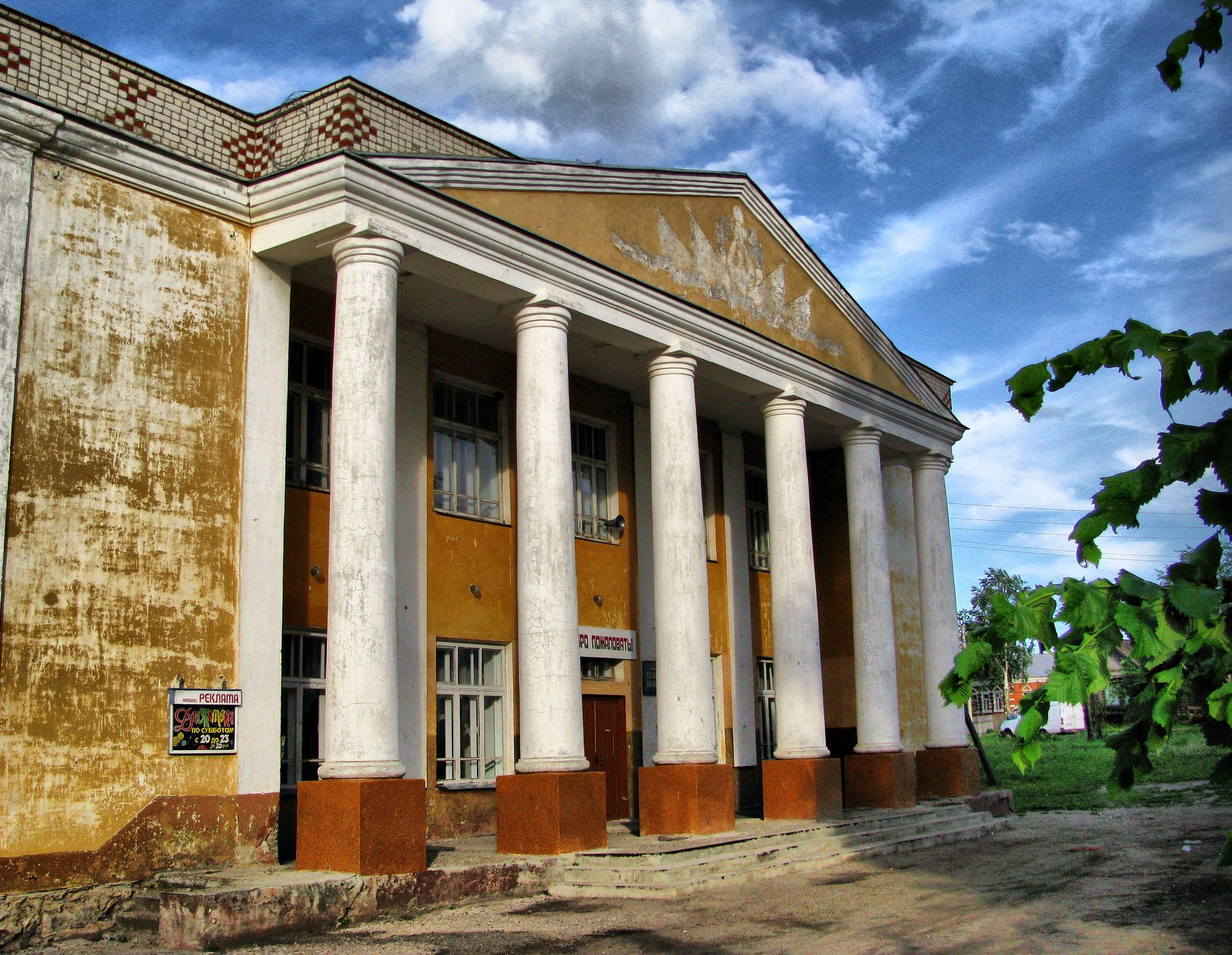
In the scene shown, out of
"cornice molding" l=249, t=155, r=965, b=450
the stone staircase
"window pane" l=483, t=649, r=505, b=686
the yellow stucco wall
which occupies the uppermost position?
the yellow stucco wall

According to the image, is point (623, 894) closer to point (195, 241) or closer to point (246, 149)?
Result: point (195, 241)

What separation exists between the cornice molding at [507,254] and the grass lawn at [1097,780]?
576 centimetres

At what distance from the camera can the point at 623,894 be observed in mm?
10242

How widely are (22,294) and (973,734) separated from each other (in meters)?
16.0

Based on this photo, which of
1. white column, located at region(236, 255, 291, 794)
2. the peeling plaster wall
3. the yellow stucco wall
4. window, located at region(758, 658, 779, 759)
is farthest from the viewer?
window, located at region(758, 658, 779, 759)

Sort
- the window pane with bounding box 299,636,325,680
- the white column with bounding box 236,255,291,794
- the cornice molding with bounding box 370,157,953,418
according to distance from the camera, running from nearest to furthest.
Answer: the white column with bounding box 236,255,291,794 → the cornice molding with bounding box 370,157,953,418 → the window pane with bounding box 299,636,325,680

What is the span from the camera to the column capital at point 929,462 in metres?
19.1

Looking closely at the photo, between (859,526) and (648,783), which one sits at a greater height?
(859,526)

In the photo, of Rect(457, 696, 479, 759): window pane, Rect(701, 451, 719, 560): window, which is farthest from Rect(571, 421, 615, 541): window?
Rect(457, 696, 479, 759): window pane

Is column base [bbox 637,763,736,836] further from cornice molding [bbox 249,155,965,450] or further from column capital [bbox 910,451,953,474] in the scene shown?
column capital [bbox 910,451,953,474]

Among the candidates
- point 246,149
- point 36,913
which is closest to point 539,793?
point 36,913

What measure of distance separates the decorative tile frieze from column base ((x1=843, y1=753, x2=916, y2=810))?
9322 mm

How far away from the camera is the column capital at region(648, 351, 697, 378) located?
45.8ft

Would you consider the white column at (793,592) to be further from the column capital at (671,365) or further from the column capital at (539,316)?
the column capital at (539,316)
